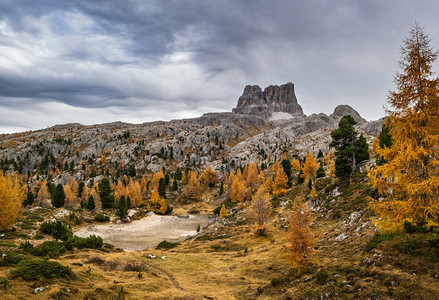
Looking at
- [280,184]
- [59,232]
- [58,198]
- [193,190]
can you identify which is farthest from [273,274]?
[193,190]

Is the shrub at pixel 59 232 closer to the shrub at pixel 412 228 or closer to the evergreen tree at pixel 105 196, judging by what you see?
the shrub at pixel 412 228

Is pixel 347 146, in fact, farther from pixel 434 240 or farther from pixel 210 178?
pixel 210 178

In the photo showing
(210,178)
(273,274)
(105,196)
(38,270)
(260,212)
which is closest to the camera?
(38,270)

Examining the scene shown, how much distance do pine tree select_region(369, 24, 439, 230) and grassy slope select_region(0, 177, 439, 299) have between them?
2.15 metres

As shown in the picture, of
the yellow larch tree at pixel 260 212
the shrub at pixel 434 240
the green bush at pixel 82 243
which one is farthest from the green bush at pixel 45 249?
the yellow larch tree at pixel 260 212

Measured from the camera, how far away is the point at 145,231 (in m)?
68.8

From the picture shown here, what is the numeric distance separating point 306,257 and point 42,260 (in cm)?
2320

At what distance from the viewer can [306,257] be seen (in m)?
20.7

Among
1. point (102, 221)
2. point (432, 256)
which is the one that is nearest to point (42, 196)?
point (102, 221)

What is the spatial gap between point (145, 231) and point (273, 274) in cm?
5378

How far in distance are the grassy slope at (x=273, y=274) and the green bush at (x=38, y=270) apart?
708 mm

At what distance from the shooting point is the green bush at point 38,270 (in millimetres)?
16156

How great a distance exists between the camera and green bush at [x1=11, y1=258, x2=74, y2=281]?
16156 millimetres

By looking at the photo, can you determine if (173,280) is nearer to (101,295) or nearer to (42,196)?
(101,295)
